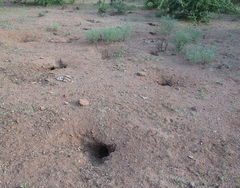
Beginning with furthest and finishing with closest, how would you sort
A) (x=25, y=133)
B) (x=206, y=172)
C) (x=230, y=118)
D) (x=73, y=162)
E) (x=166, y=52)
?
(x=166, y=52), (x=230, y=118), (x=25, y=133), (x=73, y=162), (x=206, y=172)


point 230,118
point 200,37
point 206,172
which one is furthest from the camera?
point 200,37

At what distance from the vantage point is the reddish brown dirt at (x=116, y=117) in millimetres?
2168

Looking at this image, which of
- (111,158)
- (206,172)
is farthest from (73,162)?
(206,172)

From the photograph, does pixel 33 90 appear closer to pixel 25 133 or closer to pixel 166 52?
pixel 25 133

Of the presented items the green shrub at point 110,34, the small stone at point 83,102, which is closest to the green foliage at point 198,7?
the green shrub at point 110,34

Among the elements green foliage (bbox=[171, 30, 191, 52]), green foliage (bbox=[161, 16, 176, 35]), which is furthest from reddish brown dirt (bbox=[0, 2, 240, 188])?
green foliage (bbox=[161, 16, 176, 35])

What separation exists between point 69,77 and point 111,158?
1777mm

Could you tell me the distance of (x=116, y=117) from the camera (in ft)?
9.14

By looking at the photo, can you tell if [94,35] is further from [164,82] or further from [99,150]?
[99,150]

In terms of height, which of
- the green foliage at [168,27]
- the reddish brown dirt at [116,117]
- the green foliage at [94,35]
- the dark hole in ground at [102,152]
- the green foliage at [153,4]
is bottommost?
the dark hole in ground at [102,152]

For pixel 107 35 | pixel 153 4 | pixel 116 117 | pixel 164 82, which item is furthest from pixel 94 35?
pixel 153 4

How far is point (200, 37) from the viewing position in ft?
17.6

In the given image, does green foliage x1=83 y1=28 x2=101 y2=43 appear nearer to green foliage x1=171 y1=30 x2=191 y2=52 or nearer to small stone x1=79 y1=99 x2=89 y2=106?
green foliage x1=171 y1=30 x2=191 y2=52

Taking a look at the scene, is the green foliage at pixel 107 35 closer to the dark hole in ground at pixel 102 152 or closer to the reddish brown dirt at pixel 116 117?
the reddish brown dirt at pixel 116 117
